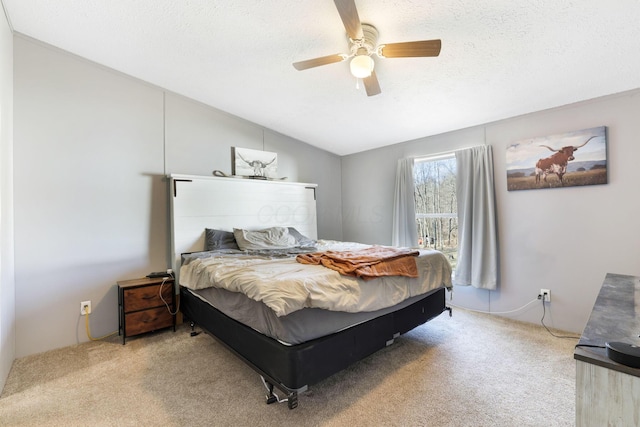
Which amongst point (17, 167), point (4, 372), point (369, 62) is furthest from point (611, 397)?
point (17, 167)

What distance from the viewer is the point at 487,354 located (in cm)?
241

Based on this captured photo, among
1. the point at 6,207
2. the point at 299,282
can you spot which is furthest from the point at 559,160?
the point at 6,207

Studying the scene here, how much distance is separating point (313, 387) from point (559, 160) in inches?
123

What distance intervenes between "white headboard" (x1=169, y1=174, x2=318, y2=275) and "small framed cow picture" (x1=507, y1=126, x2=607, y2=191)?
8.84 ft

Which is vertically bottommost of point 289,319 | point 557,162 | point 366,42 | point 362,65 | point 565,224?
point 289,319

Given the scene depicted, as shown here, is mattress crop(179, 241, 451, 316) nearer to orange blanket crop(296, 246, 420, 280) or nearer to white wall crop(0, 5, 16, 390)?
orange blanket crop(296, 246, 420, 280)

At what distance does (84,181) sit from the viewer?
2.79 meters

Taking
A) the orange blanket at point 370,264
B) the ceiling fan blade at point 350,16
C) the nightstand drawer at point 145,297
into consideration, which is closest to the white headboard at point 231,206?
the nightstand drawer at point 145,297

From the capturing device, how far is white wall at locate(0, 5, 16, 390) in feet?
6.69

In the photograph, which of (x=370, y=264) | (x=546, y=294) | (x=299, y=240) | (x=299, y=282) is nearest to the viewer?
(x=299, y=282)

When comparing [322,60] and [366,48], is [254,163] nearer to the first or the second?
[322,60]

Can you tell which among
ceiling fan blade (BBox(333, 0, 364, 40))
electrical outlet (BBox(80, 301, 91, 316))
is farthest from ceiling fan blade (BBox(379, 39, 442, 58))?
electrical outlet (BBox(80, 301, 91, 316))

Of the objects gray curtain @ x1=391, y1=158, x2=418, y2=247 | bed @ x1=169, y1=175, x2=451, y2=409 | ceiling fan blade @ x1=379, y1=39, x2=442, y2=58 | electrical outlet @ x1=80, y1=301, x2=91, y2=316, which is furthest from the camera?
gray curtain @ x1=391, y1=158, x2=418, y2=247

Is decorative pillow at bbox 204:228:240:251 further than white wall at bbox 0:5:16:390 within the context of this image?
Yes
